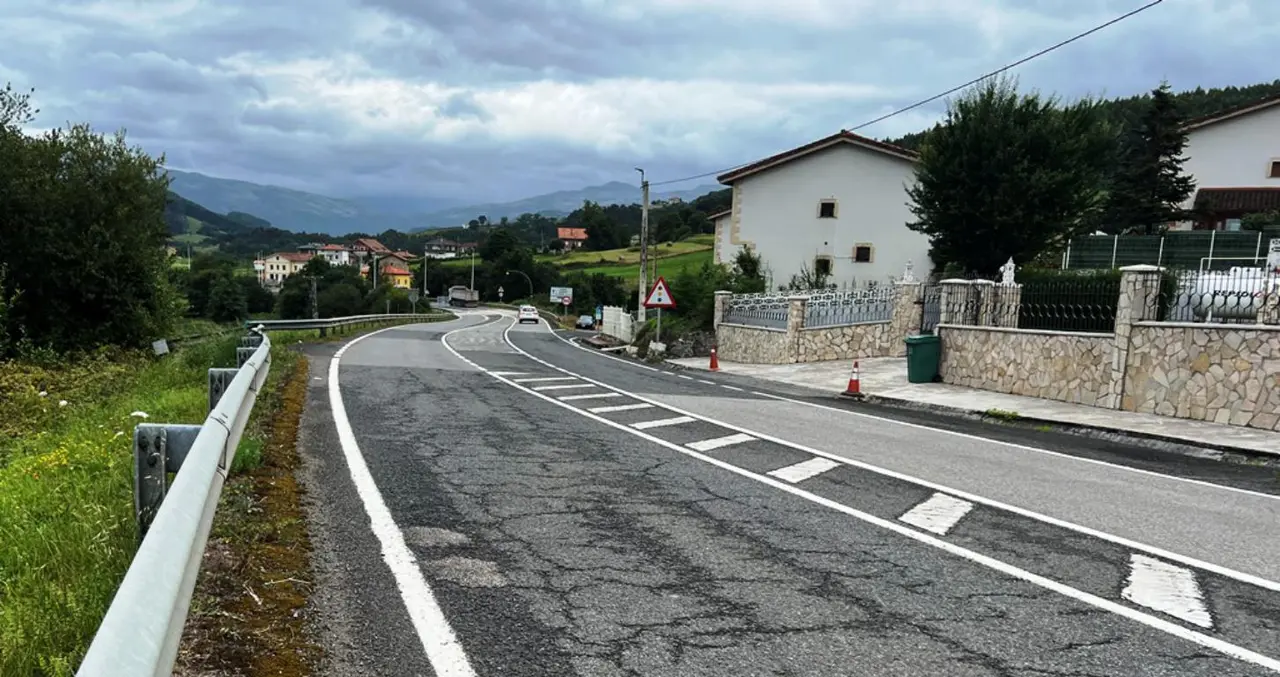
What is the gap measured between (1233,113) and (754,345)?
27251 millimetres

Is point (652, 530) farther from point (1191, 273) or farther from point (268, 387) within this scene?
point (1191, 273)

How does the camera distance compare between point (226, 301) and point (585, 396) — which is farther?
point (226, 301)

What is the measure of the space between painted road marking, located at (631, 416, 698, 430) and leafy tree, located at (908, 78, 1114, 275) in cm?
1835

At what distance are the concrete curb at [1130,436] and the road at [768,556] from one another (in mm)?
1118

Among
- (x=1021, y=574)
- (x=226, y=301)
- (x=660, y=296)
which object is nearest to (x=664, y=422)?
(x=1021, y=574)

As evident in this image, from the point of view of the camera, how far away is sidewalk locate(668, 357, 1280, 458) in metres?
10.7

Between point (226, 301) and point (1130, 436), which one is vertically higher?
point (1130, 436)

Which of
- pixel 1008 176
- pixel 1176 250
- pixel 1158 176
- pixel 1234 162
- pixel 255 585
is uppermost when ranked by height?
pixel 1234 162

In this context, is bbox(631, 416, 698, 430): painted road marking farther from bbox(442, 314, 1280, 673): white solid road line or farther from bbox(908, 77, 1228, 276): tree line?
bbox(908, 77, 1228, 276): tree line

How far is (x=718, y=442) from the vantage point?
9.27 metres

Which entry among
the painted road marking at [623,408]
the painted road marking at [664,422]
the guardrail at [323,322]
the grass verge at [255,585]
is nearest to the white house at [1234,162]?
the painted road marking at [623,408]

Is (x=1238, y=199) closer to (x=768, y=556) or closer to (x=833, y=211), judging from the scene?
(x=833, y=211)

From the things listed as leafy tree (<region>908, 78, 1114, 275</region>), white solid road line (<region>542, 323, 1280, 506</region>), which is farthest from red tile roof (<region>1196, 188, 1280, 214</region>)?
white solid road line (<region>542, 323, 1280, 506</region>)

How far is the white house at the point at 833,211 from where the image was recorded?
40.3 meters
